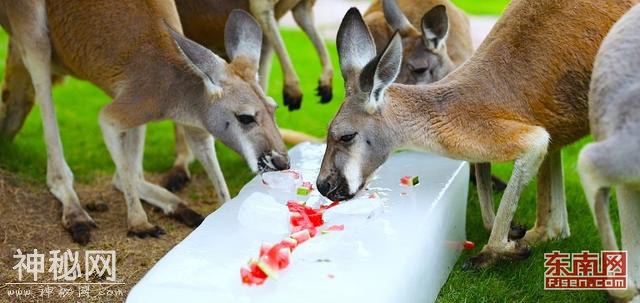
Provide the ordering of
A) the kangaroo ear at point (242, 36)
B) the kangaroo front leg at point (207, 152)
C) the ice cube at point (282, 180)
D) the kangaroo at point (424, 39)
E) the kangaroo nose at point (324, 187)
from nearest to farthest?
the kangaroo nose at point (324, 187) → the ice cube at point (282, 180) → the kangaroo ear at point (242, 36) → the kangaroo front leg at point (207, 152) → the kangaroo at point (424, 39)

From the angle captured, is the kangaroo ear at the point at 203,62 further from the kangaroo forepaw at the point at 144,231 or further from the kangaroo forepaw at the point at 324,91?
the kangaroo forepaw at the point at 324,91

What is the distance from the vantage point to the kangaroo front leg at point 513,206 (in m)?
4.40

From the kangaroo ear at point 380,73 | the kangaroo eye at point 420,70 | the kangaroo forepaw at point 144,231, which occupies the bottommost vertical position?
the kangaroo forepaw at point 144,231

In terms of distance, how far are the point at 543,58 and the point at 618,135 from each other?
1.15 metres

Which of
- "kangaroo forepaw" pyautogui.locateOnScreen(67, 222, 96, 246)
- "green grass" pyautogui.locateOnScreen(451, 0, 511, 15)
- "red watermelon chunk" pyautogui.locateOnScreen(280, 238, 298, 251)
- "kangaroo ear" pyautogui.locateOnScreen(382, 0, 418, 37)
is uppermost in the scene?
"kangaroo ear" pyautogui.locateOnScreen(382, 0, 418, 37)

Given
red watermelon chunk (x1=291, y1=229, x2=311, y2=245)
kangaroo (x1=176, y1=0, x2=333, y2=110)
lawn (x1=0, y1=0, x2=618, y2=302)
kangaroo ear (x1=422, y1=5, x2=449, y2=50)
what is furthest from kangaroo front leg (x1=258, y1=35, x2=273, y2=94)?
red watermelon chunk (x1=291, y1=229, x2=311, y2=245)

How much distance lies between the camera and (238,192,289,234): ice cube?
4168 millimetres

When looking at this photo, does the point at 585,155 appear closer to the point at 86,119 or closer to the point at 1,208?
the point at 1,208

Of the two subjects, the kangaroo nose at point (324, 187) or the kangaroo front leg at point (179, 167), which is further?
the kangaroo front leg at point (179, 167)

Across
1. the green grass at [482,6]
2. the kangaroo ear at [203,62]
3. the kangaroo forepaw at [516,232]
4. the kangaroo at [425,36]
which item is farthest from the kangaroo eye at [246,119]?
the green grass at [482,6]

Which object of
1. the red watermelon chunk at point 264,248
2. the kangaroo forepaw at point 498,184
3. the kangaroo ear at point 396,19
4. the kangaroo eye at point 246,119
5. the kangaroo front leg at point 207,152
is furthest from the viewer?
the kangaroo forepaw at point 498,184

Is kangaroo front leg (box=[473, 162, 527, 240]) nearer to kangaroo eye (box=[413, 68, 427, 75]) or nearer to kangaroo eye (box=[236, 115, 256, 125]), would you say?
kangaroo eye (box=[413, 68, 427, 75])

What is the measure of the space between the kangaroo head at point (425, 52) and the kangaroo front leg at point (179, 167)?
5.55 ft

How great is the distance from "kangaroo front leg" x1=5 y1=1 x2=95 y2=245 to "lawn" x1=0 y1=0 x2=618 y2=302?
0.67 meters
